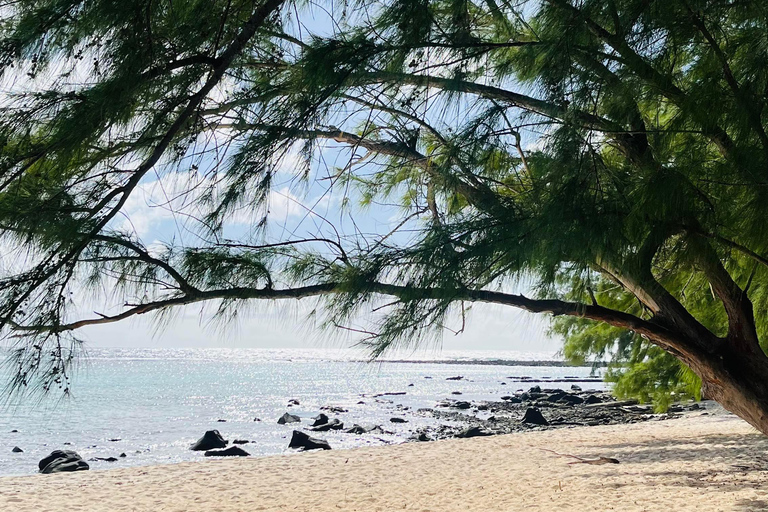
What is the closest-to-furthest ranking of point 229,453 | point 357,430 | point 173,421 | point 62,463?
point 62,463, point 229,453, point 357,430, point 173,421

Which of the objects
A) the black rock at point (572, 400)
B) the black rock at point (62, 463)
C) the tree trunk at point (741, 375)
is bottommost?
the black rock at point (62, 463)

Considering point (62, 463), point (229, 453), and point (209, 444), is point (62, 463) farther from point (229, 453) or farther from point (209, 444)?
point (209, 444)

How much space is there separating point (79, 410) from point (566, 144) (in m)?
26.6

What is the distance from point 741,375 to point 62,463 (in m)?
11.3

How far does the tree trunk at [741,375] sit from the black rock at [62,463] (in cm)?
1057

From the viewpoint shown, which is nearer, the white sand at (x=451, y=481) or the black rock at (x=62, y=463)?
the white sand at (x=451, y=481)

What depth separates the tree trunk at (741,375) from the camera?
3.50 m

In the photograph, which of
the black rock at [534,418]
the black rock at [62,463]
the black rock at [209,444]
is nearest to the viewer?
the black rock at [62,463]

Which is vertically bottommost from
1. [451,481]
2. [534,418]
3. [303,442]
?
[303,442]

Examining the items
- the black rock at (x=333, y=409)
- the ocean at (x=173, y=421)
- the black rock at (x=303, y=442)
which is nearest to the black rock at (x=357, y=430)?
the ocean at (x=173, y=421)

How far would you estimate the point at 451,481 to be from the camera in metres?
7.30

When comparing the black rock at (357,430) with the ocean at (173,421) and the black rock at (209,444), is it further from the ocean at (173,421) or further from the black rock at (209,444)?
the black rock at (209,444)

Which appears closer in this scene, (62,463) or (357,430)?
(62,463)

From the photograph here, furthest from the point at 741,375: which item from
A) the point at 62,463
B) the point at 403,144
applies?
the point at 62,463
